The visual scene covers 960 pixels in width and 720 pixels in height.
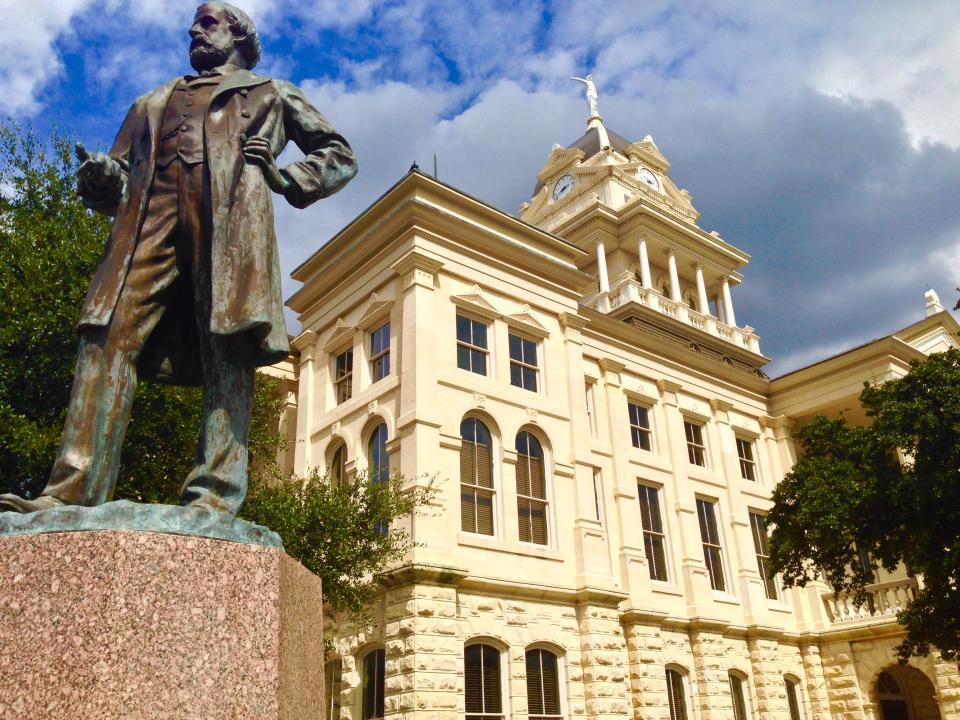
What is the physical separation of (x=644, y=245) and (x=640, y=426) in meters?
10.9

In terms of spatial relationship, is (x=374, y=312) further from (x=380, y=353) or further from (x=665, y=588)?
(x=665, y=588)

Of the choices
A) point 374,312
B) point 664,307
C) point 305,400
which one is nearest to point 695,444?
point 664,307

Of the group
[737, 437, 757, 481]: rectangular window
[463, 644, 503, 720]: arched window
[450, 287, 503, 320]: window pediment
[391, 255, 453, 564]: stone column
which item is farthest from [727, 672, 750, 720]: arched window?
[450, 287, 503, 320]: window pediment

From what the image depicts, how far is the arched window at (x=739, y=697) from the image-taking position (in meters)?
25.3

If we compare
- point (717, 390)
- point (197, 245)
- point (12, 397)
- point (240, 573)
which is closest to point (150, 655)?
point (240, 573)

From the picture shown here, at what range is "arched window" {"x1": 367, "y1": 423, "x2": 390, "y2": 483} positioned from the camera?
20.6 meters

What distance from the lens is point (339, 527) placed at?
1638cm

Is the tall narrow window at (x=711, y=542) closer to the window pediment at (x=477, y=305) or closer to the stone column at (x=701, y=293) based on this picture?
the stone column at (x=701, y=293)

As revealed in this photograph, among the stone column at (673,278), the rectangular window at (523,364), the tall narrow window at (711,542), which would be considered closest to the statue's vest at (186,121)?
the rectangular window at (523,364)

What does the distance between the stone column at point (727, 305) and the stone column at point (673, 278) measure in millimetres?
2476

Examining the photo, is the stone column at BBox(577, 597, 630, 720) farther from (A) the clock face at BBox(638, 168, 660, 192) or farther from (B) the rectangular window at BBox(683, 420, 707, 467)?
(A) the clock face at BBox(638, 168, 660, 192)

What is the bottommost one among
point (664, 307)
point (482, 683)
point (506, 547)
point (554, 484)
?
point (482, 683)

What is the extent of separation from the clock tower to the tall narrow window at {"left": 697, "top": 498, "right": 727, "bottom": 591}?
6.91m

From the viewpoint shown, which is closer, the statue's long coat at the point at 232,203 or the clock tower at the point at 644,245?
the statue's long coat at the point at 232,203
